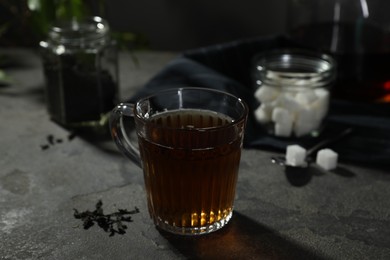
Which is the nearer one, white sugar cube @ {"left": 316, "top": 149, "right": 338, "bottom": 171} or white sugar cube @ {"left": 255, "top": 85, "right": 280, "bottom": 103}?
white sugar cube @ {"left": 316, "top": 149, "right": 338, "bottom": 171}

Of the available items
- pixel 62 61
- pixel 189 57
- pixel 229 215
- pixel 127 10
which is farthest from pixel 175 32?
pixel 229 215

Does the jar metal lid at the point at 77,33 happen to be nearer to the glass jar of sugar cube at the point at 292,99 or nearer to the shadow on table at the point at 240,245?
the glass jar of sugar cube at the point at 292,99

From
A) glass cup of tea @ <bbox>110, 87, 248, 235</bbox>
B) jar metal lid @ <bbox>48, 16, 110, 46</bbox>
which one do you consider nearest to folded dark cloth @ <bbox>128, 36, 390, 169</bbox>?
jar metal lid @ <bbox>48, 16, 110, 46</bbox>

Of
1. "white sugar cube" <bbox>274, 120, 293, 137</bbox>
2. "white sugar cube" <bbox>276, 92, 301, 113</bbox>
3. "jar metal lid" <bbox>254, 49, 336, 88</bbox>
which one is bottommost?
"white sugar cube" <bbox>274, 120, 293, 137</bbox>

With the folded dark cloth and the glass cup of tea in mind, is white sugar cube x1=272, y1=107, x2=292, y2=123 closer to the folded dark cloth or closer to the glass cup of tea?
the folded dark cloth

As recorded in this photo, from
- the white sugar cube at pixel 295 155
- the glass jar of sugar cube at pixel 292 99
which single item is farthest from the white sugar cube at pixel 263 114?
the white sugar cube at pixel 295 155

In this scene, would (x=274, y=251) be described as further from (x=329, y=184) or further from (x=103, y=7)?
(x=103, y=7)
